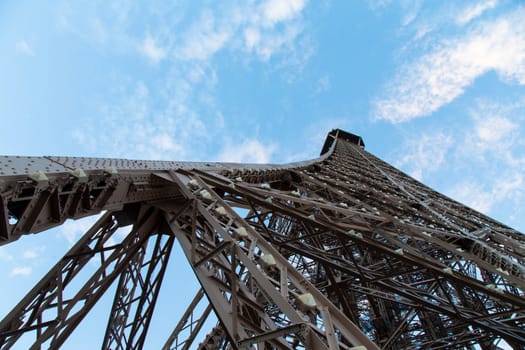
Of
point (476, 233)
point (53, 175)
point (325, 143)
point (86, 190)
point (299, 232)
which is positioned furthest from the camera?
point (325, 143)

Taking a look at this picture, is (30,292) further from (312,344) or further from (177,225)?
(312,344)

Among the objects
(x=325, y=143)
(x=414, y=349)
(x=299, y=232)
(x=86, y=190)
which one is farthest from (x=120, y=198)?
(x=325, y=143)

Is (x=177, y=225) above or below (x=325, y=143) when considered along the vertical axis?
below

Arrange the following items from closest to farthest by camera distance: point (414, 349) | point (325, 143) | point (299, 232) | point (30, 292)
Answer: point (30, 292) < point (414, 349) < point (299, 232) < point (325, 143)

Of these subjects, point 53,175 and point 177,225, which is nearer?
point 53,175

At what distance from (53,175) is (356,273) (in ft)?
16.3

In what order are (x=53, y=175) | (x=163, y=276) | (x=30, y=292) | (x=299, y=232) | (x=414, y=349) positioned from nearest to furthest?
(x=53, y=175), (x=30, y=292), (x=163, y=276), (x=414, y=349), (x=299, y=232)

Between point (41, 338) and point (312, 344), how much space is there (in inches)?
158

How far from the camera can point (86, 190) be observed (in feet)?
16.0

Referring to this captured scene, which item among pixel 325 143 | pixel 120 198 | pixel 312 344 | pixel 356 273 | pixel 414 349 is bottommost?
pixel 312 344

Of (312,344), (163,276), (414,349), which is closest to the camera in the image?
(312,344)

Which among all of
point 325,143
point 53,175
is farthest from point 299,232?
point 325,143

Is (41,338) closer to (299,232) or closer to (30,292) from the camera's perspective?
(30,292)

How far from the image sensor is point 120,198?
5.68m
